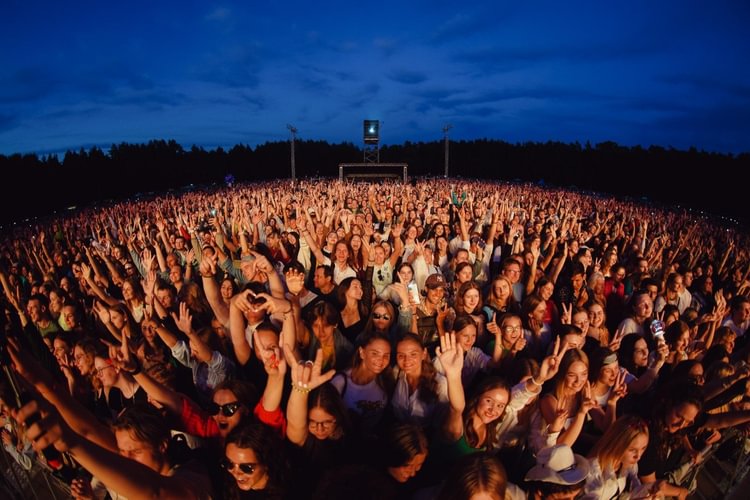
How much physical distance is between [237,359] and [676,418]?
10.1 feet

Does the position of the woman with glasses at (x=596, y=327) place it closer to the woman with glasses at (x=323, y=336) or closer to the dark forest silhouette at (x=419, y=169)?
the woman with glasses at (x=323, y=336)

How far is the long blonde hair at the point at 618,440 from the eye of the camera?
2.23m

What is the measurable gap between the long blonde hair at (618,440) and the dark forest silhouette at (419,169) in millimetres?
19443

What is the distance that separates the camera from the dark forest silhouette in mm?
18016

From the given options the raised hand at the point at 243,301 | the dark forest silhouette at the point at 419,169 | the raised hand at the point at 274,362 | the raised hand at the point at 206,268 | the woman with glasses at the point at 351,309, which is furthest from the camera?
→ the dark forest silhouette at the point at 419,169

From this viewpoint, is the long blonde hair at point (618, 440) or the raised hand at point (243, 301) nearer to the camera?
the long blonde hair at point (618, 440)

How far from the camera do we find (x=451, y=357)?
248 centimetres

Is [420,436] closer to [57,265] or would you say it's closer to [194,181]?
[57,265]

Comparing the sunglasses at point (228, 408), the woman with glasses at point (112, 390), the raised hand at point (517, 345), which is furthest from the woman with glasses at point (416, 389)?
the woman with glasses at point (112, 390)

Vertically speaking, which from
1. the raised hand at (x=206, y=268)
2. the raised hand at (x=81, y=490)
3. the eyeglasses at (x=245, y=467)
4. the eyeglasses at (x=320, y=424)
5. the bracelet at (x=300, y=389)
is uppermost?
the raised hand at (x=206, y=268)

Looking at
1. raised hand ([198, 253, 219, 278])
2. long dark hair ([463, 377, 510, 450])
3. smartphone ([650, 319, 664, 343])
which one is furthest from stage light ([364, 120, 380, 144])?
long dark hair ([463, 377, 510, 450])

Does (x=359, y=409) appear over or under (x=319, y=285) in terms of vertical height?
under

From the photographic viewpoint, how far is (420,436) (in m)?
2.07

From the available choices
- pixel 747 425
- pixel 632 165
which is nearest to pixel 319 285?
pixel 747 425
